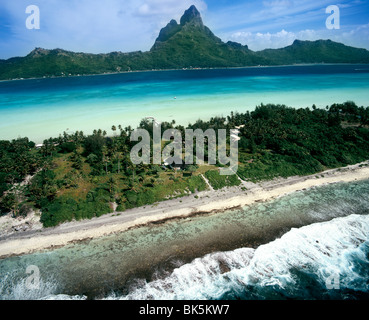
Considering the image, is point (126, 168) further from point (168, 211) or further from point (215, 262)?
point (215, 262)

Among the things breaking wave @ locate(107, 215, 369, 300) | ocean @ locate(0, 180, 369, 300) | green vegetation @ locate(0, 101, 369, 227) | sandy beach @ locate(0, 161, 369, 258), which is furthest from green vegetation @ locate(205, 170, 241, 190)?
breaking wave @ locate(107, 215, 369, 300)

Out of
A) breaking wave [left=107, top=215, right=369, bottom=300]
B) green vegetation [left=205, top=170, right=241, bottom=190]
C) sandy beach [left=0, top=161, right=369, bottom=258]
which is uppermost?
green vegetation [left=205, top=170, right=241, bottom=190]

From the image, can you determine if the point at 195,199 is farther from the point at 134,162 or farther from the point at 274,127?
the point at 274,127

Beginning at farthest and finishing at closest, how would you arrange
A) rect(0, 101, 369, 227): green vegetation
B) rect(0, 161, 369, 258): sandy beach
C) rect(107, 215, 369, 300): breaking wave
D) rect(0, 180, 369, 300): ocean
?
rect(0, 101, 369, 227): green vegetation → rect(0, 161, 369, 258): sandy beach → rect(0, 180, 369, 300): ocean → rect(107, 215, 369, 300): breaking wave

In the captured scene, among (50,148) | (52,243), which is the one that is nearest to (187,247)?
(52,243)

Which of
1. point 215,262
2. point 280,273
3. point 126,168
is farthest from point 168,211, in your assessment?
point 280,273

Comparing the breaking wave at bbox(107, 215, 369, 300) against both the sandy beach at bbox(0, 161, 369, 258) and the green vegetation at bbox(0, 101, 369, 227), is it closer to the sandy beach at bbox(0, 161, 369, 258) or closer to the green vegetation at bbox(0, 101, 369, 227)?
the sandy beach at bbox(0, 161, 369, 258)
